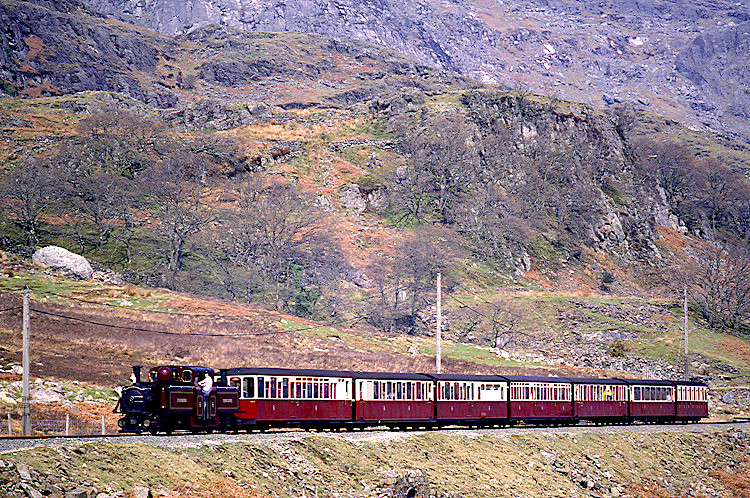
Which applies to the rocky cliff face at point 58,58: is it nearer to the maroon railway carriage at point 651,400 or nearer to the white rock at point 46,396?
the white rock at point 46,396

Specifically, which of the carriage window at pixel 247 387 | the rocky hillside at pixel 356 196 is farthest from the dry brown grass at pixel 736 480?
the rocky hillside at pixel 356 196

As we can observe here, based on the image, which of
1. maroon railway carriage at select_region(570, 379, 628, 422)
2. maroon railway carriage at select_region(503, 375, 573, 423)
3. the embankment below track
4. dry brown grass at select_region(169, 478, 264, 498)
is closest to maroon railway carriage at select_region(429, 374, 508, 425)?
maroon railway carriage at select_region(503, 375, 573, 423)

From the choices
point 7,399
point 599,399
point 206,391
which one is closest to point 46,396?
point 7,399

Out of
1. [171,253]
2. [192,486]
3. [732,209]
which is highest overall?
[732,209]

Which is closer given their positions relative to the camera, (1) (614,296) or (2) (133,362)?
(2) (133,362)

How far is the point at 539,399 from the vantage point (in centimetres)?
4841

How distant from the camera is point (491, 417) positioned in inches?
1805

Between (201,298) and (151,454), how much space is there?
51.8 meters

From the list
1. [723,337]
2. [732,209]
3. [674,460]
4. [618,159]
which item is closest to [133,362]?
[674,460]

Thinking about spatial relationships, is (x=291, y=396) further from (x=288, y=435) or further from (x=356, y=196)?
(x=356, y=196)

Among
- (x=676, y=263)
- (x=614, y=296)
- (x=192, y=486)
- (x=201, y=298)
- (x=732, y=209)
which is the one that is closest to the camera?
(x=192, y=486)

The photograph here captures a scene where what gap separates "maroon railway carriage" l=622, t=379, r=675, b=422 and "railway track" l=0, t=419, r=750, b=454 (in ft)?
2.84

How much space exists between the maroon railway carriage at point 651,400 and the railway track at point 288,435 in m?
0.87

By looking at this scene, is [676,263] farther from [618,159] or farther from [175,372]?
[175,372]
